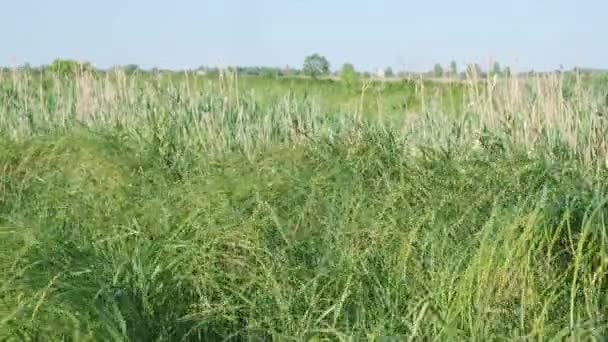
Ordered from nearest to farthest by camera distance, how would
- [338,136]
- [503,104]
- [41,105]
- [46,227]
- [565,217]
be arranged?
[565,217]
[46,227]
[338,136]
[503,104]
[41,105]

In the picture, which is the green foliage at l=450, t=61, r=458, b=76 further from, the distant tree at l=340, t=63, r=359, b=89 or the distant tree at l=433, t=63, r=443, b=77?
the distant tree at l=340, t=63, r=359, b=89

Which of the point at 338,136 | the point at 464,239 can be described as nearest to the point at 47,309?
the point at 464,239

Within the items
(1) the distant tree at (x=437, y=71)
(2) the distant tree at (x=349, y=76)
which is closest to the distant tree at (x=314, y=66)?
(2) the distant tree at (x=349, y=76)

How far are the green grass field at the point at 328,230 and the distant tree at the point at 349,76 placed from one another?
9.12 m

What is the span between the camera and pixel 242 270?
3.88 meters

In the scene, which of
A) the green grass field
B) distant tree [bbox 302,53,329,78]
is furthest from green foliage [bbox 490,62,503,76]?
distant tree [bbox 302,53,329,78]

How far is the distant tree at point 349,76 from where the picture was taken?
1544cm

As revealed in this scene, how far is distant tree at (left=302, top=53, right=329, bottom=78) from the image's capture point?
14.3 m

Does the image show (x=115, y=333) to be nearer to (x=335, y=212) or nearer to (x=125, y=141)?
(x=335, y=212)

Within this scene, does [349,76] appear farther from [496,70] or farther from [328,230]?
[328,230]

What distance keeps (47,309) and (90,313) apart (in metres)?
0.15

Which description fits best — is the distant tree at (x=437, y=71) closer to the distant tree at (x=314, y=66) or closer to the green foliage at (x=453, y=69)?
the green foliage at (x=453, y=69)

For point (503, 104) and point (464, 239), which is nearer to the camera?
point (464, 239)

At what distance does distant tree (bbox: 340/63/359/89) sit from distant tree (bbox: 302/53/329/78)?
1.13ft
